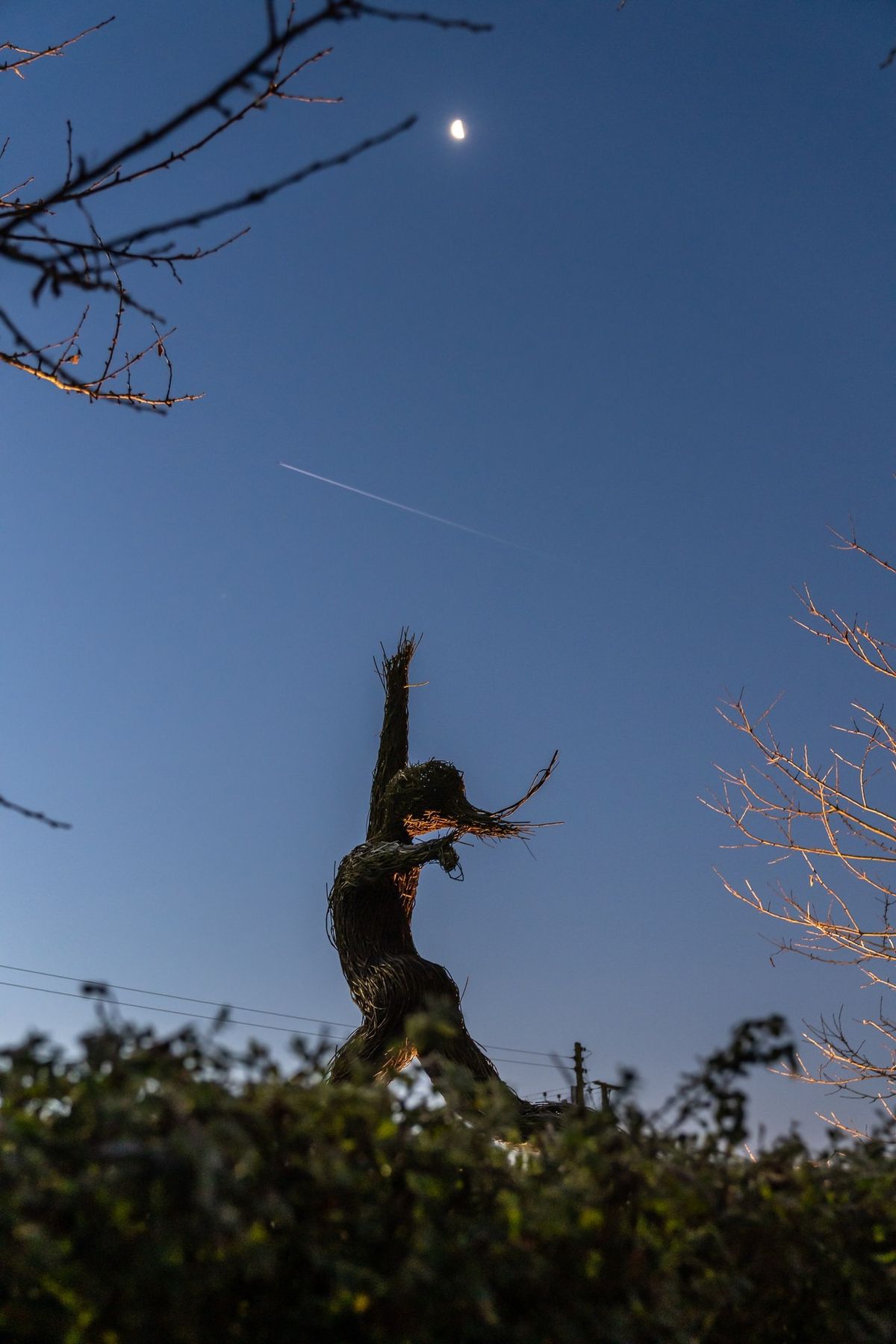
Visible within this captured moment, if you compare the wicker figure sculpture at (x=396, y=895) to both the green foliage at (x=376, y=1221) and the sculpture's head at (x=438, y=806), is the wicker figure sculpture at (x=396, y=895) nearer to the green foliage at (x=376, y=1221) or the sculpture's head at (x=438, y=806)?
the sculpture's head at (x=438, y=806)

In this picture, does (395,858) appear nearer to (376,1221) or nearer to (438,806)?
(438,806)

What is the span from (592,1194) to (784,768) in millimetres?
3038

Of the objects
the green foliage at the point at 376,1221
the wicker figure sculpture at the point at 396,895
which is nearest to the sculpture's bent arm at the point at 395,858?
the wicker figure sculpture at the point at 396,895

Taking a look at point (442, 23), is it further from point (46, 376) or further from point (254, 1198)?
point (254, 1198)

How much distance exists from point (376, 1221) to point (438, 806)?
557 cm

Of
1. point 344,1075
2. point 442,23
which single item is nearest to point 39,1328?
point 442,23

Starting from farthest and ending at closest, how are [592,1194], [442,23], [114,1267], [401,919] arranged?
[401,919], [442,23], [592,1194], [114,1267]

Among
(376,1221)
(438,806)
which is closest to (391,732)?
(438,806)

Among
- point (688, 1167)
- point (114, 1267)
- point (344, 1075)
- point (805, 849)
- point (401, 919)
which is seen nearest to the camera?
point (114, 1267)

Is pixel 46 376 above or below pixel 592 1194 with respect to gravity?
above

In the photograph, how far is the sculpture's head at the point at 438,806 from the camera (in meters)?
6.31

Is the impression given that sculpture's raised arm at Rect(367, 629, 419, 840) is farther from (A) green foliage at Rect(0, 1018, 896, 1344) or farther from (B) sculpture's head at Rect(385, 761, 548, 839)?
(A) green foliage at Rect(0, 1018, 896, 1344)

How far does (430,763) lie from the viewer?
634 cm

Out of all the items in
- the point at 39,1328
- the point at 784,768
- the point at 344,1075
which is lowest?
the point at 39,1328
